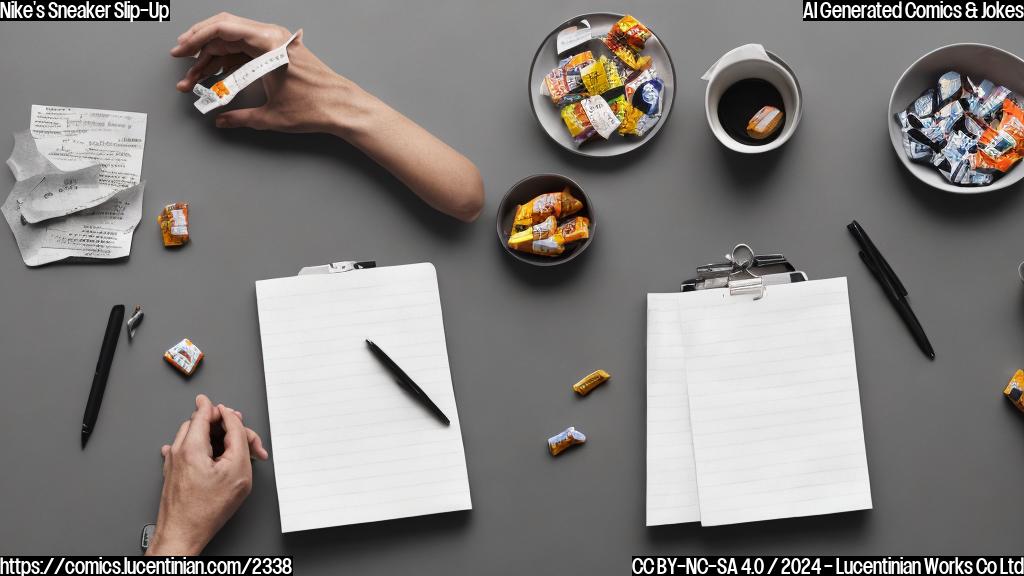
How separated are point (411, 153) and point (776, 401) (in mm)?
567

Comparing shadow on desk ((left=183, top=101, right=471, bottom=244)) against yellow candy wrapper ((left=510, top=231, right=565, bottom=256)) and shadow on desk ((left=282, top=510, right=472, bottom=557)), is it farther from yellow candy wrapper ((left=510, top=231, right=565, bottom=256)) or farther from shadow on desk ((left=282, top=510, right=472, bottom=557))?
shadow on desk ((left=282, top=510, right=472, bottom=557))

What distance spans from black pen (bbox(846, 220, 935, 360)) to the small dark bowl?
36 cm

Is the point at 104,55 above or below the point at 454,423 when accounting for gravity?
above

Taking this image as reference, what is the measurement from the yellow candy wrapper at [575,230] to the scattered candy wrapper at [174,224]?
0.49 m

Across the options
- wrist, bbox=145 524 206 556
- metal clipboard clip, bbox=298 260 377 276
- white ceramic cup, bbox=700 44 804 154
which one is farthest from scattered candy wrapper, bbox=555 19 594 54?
wrist, bbox=145 524 206 556

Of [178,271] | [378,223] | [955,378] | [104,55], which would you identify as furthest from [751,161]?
[104,55]

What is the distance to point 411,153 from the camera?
3.29ft

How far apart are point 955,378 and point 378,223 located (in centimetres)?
79

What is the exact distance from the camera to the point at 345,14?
1.05 metres

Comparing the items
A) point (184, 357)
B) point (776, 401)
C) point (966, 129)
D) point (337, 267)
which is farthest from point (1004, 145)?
point (184, 357)

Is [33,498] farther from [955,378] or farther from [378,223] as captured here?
[955,378]

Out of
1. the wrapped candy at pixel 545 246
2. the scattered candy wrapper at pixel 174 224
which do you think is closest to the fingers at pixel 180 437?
the scattered candy wrapper at pixel 174 224

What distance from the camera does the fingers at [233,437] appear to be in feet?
3.16

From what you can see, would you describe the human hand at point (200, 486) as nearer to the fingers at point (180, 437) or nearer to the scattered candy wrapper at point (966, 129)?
the fingers at point (180, 437)
